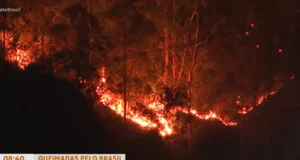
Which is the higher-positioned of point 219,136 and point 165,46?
point 165,46

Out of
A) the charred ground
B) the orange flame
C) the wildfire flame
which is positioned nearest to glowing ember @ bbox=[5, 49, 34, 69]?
the wildfire flame

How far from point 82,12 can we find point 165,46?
296 centimetres

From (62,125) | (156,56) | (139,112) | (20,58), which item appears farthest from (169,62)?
(62,125)

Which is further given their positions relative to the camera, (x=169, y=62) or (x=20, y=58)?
(x=169, y=62)

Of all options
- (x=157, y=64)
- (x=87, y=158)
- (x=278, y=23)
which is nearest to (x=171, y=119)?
(x=157, y=64)

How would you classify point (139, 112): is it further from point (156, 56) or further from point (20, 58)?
point (20, 58)

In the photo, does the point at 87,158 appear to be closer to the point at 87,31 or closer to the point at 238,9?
the point at 87,31

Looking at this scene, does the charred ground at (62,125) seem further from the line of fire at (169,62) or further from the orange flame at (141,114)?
the orange flame at (141,114)

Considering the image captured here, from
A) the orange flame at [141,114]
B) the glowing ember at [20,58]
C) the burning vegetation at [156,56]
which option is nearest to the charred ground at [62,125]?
the orange flame at [141,114]

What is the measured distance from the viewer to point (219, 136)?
14945 mm

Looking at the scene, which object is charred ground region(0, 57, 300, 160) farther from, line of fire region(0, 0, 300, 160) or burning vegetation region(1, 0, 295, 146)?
burning vegetation region(1, 0, 295, 146)

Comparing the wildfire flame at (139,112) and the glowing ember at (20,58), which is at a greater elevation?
the glowing ember at (20,58)

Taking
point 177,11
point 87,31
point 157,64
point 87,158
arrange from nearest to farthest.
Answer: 1. point 87,158
2. point 87,31
3. point 177,11
4. point 157,64

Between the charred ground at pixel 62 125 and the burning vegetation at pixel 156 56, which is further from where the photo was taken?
the burning vegetation at pixel 156 56
